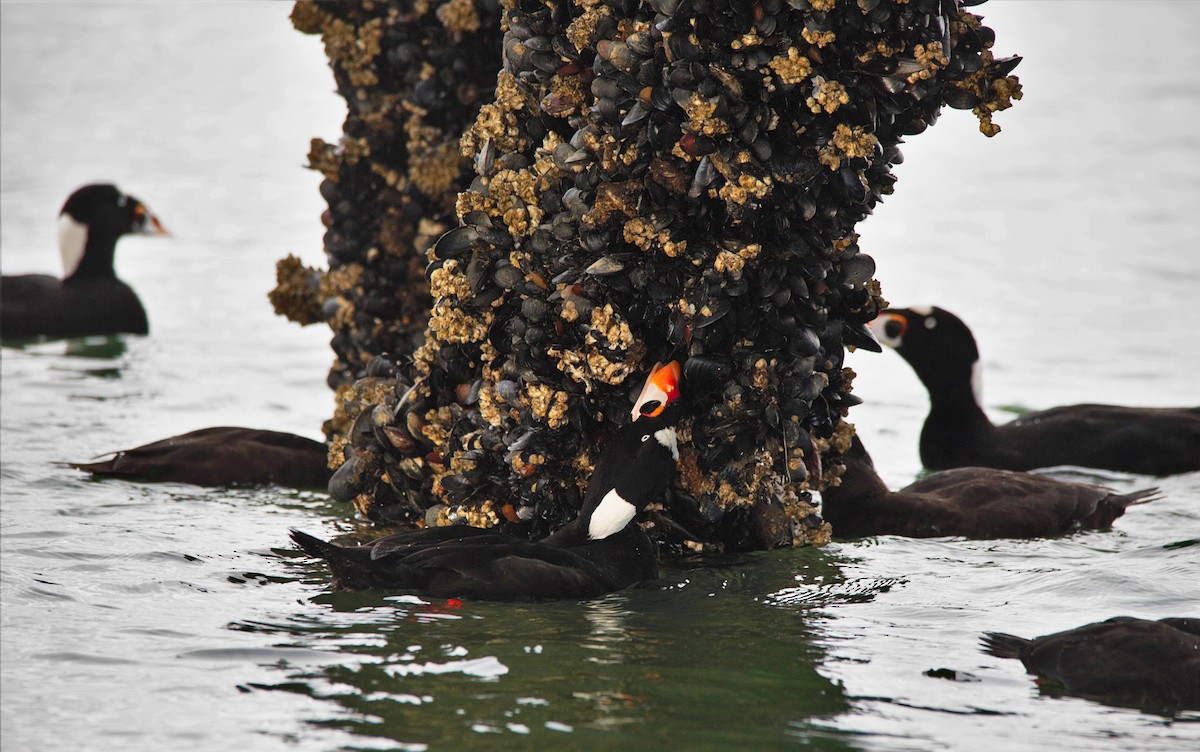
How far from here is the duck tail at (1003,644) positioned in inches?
222

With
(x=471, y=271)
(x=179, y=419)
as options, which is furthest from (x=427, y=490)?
(x=179, y=419)

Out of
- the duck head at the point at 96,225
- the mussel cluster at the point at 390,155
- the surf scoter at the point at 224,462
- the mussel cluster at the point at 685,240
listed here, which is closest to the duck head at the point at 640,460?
the mussel cluster at the point at 685,240

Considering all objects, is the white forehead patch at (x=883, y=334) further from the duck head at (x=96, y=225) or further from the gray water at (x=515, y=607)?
the duck head at (x=96, y=225)

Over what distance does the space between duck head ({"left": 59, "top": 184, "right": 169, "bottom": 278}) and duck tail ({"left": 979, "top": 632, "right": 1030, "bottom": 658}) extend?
33.6ft

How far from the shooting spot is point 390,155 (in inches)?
343

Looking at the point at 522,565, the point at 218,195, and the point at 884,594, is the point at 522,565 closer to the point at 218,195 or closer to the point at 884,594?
the point at 884,594

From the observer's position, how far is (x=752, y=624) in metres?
6.08

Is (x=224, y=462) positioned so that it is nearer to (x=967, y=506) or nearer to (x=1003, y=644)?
(x=967, y=506)

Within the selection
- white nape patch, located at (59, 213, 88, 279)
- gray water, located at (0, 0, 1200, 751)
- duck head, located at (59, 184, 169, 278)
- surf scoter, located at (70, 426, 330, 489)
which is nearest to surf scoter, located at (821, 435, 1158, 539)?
gray water, located at (0, 0, 1200, 751)

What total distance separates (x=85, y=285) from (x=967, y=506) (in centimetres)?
874

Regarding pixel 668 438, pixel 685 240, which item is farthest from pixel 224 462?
pixel 685 240

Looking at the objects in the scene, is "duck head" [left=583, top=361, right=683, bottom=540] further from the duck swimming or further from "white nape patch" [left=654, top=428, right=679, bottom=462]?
the duck swimming

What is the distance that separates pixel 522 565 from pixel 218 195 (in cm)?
1361

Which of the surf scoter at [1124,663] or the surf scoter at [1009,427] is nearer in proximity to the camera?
the surf scoter at [1124,663]
